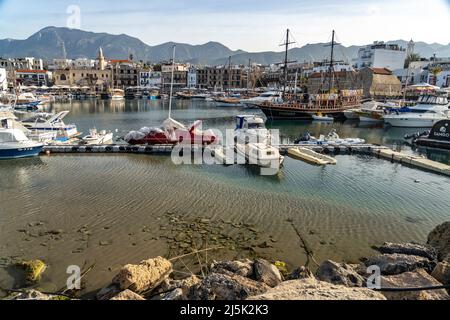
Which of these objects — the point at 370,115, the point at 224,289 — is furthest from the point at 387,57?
the point at 224,289

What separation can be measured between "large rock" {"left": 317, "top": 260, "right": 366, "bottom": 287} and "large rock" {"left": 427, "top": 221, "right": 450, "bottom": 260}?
3.40 meters

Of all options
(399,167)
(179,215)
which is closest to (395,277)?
(179,215)

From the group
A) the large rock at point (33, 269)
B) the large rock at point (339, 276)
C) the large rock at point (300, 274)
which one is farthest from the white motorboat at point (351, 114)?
the large rock at point (33, 269)

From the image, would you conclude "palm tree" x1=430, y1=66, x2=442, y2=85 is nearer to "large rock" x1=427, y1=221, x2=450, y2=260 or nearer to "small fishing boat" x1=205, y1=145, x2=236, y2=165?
"small fishing boat" x1=205, y1=145, x2=236, y2=165

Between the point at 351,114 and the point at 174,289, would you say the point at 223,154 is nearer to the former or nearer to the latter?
the point at 174,289

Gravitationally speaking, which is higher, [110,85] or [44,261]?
[110,85]

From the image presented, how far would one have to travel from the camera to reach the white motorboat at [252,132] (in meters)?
22.2

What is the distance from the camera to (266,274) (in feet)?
23.2

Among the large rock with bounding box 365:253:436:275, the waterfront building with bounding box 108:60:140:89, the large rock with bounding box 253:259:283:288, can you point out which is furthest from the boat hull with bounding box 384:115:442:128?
the waterfront building with bounding box 108:60:140:89

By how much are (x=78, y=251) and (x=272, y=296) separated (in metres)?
6.95

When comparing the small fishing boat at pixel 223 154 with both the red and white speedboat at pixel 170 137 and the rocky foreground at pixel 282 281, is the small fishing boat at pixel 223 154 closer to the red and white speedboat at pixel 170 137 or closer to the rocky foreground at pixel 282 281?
the red and white speedboat at pixel 170 137

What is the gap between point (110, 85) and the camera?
11725 centimetres
